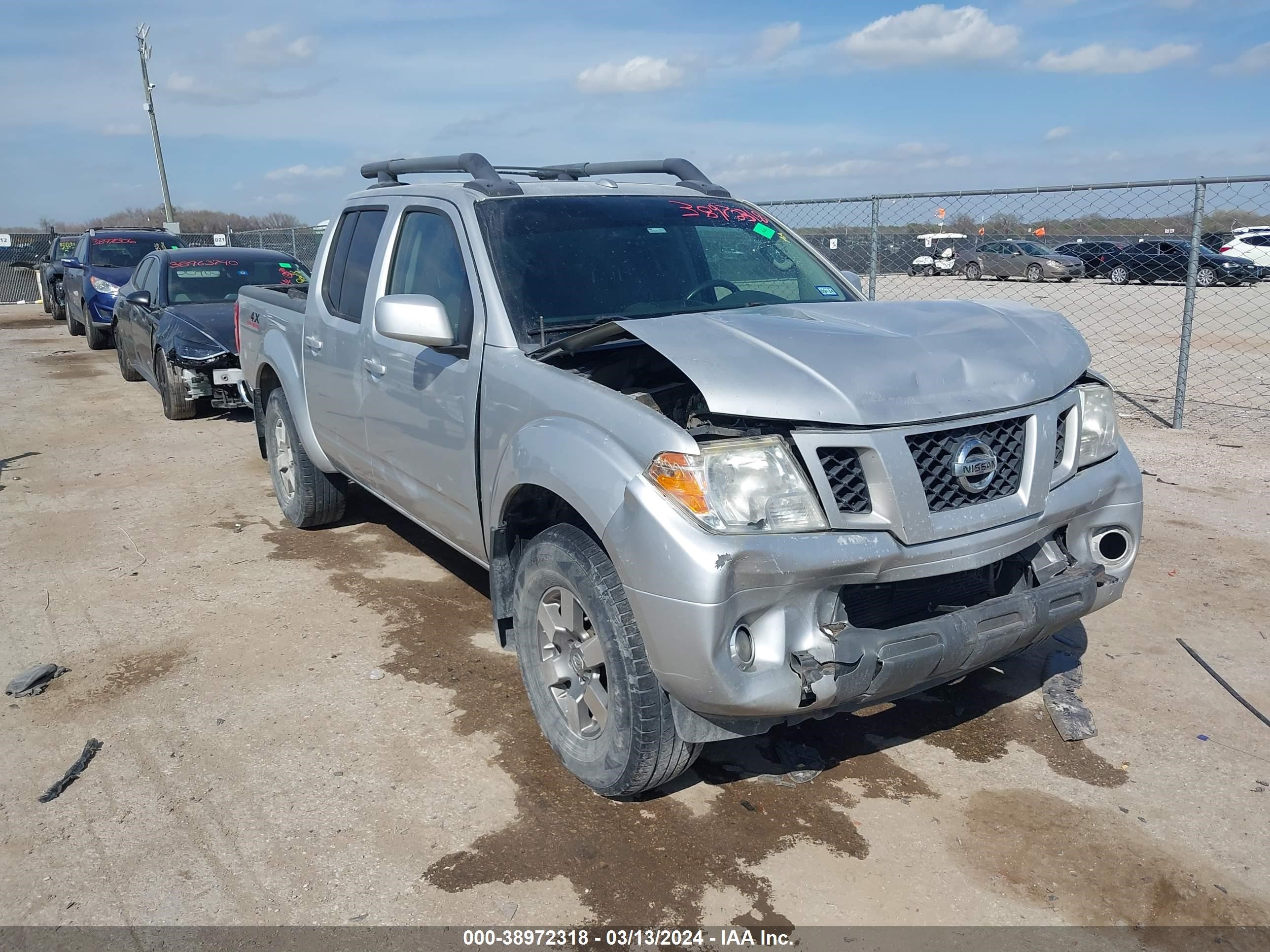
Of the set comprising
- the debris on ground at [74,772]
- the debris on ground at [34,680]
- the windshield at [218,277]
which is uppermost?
the windshield at [218,277]

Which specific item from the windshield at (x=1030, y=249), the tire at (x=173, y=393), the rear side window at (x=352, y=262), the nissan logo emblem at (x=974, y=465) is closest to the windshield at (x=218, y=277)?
the tire at (x=173, y=393)

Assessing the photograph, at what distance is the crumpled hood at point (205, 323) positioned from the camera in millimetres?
9641

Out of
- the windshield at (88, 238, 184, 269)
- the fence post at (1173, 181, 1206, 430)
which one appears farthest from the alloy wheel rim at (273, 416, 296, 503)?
the windshield at (88, 238, 184, 269)

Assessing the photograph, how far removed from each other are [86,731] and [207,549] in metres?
2.31

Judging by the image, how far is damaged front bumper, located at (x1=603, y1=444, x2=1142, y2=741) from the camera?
2.63 meters

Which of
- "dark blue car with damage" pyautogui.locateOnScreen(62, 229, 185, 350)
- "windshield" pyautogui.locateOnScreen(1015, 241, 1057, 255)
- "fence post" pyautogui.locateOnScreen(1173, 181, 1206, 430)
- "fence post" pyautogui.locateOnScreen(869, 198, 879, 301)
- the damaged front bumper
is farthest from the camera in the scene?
"windshield" pyautogui.locateOnScreen(1015, 241, 1057, 255)

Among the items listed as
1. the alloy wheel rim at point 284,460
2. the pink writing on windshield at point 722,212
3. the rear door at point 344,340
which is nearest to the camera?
the pink writing on windshield at point 722,212

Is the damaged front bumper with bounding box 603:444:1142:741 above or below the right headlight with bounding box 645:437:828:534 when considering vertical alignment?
below

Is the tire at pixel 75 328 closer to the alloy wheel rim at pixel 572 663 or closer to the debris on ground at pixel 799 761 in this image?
the alloy wheel rim at pixel 572 663

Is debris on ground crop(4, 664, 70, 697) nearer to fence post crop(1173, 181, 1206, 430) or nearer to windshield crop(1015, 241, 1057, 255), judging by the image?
fence post crop(1173, 181, 1206, 430)

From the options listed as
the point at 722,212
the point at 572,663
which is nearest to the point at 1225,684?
the point at 572,663

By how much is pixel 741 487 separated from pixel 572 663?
96 cm

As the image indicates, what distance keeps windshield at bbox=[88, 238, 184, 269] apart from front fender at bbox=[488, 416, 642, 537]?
48.2ft

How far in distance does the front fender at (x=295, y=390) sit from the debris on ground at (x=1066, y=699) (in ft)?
12.4
